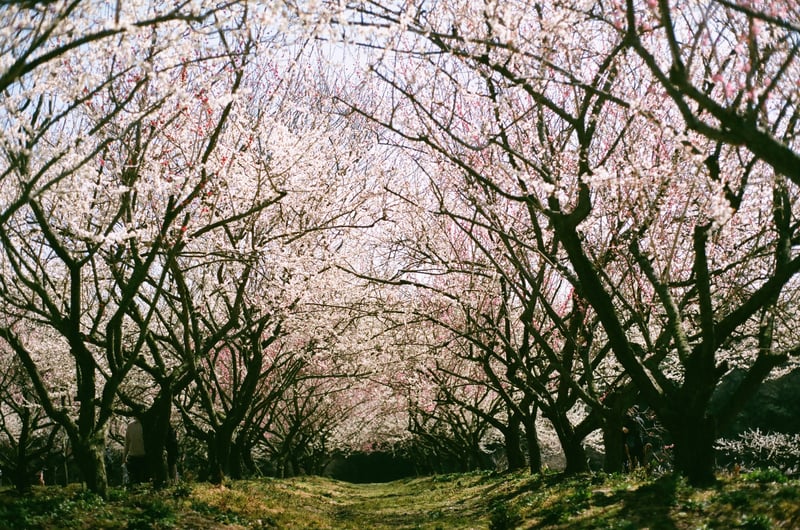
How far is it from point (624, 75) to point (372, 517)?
996cm

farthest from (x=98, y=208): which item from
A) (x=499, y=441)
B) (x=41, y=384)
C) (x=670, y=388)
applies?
(x=499, y=441)

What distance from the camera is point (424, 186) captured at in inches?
604

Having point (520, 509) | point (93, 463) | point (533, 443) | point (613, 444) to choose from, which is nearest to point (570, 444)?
point (613, 444)

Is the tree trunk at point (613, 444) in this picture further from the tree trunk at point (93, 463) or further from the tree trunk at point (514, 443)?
the tree trunk at point (93, 463)

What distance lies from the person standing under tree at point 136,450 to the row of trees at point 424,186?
185 cm

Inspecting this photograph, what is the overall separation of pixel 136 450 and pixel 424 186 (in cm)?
859

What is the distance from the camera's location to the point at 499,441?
37.8 m

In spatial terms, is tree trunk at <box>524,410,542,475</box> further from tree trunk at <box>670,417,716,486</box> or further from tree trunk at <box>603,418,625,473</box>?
tree trunk at <box>670,417,716,486</box>

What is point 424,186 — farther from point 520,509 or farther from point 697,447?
point 697,447

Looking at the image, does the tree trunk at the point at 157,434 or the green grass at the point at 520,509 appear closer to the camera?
the green grass at the point at 520,509

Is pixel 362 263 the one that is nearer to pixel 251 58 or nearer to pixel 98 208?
pixel 98 208

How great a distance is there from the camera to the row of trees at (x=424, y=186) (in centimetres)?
575

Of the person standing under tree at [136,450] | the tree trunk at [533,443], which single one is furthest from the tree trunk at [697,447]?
the person standing under tree at [136,450]

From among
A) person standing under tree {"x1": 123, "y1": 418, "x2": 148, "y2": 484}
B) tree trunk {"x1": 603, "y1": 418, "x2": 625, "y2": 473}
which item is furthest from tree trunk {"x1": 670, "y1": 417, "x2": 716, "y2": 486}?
person standing under tree {"x1": 123, "y1": 418, "x2": 148, "y2": 484}
